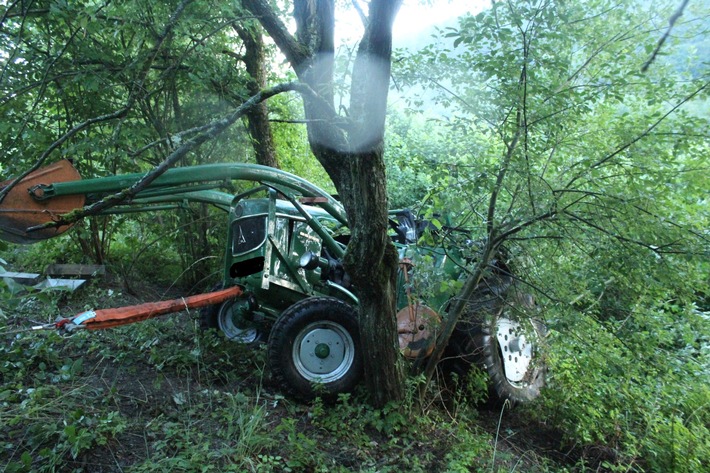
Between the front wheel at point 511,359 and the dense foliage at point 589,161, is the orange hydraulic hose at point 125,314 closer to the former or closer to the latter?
the dense foliage at point 589,161

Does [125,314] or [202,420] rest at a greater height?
[125,314]

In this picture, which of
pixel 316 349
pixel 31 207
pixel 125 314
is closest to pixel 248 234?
pixel 316 349

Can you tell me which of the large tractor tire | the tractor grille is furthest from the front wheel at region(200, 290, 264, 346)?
the large tractor tire

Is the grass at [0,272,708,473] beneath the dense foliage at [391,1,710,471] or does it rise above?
beneath

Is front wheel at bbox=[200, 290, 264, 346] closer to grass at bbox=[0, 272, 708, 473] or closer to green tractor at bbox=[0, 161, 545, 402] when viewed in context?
green tractor at bbox=[0, 161, 545, 402]

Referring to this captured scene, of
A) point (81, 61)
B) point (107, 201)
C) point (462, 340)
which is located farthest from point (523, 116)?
point (81, 61)

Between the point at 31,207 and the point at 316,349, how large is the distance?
7.83ft

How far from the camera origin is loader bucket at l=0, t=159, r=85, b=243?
379 cm

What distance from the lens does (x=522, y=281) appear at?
14.0ft

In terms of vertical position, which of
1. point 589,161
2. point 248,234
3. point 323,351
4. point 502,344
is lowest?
point 502,344

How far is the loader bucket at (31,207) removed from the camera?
3785mm

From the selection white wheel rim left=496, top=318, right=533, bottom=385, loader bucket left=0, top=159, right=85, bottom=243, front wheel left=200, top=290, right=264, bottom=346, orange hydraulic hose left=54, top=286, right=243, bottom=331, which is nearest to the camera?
orange hydraulic hose left=54, top=286, right=243, bottom=331

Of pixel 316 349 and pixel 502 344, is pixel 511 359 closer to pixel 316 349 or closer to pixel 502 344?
pixel 502 344

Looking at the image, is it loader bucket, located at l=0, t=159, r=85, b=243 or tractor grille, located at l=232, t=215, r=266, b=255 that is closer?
loader bucket, located at l=0, t=159, r=85, b=243
